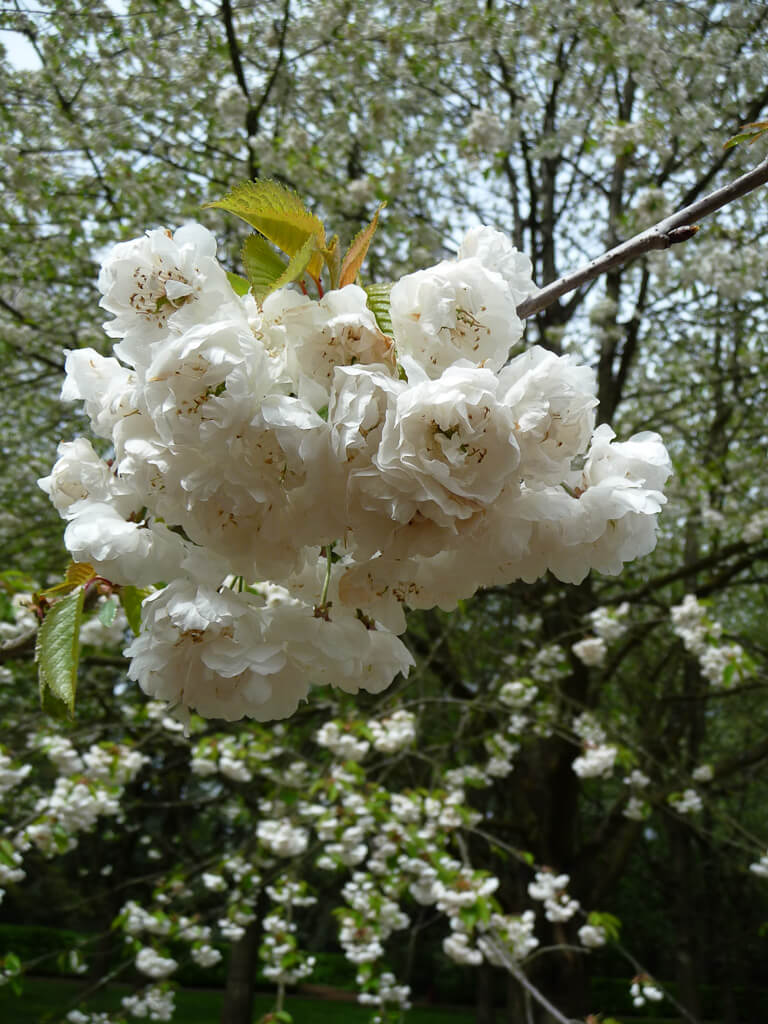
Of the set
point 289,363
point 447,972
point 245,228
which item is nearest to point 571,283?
point 289,363

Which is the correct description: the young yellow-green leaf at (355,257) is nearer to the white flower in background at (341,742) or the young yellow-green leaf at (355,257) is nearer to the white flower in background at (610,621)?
the white flower in background at (341,742)

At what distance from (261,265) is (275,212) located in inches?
2.1

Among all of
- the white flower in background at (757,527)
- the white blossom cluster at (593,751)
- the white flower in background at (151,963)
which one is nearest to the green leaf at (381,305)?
the white blossom cluster at (593,751)

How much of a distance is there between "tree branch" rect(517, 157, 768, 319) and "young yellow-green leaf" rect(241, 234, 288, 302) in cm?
25

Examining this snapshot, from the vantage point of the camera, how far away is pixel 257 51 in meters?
5.53

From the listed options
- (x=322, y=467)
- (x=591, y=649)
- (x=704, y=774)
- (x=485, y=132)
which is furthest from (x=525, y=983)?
(x=485, y=132)

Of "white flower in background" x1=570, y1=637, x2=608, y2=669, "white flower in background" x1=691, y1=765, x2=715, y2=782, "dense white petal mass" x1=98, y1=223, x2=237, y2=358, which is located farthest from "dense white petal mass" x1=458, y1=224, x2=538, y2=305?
"white flower in background" x1=691, y1=765, x2=715, y2=782

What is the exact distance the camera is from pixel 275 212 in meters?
0.80

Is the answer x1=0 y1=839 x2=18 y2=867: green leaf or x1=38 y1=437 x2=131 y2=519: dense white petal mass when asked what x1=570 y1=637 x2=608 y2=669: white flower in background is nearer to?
x1=0 y1=839 x2=18 y2=867: green leaf

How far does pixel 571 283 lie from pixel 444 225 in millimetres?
5676

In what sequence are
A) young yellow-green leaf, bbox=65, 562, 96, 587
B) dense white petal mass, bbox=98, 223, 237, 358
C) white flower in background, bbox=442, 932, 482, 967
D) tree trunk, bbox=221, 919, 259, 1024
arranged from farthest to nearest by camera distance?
tree trunk, bbox=221, 919, 259, 1024, white flower in background, bbox=442, 932, 482, 967, young yellow-green leaf, bbox=65, 562, 96, 587, dense white petal mass, bbox=98, 223, 237, 358

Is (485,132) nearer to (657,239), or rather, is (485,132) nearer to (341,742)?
(341,742)

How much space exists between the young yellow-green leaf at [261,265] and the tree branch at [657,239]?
0.25 metres

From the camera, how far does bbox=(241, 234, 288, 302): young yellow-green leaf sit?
80cm
